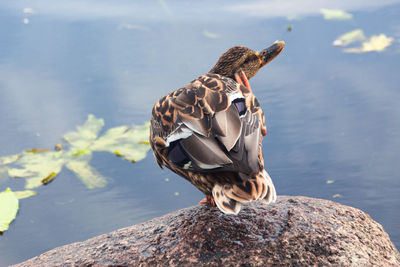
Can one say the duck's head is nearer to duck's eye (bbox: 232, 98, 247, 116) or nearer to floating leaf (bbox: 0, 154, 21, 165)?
duck's eye (bbox: 232, 98, 247, 116)

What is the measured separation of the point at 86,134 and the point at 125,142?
43 cm

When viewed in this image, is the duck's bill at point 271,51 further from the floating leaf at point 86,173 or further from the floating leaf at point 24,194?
the floating leaf at point 24,194

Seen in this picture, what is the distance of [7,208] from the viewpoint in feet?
11.8

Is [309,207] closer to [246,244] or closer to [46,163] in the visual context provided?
[246,244]

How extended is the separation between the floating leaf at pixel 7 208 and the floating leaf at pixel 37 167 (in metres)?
0.18

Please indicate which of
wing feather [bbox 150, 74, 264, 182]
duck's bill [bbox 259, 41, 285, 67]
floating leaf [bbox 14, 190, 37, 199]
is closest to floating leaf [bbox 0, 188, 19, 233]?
floating leaf [bbox 14, 190, 37, 199]

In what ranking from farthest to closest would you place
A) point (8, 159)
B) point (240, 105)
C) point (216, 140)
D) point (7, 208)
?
point (8, 159), point (7, 208), point (240, 105), point (216, 140)

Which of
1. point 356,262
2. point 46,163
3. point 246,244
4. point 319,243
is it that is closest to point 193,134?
point 246,244

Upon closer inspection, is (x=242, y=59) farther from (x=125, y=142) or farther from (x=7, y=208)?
(x=7, y=208)

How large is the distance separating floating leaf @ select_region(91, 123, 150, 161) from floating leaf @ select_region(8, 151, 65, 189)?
14.5 inches

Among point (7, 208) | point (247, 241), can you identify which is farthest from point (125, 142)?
point (247, 241)

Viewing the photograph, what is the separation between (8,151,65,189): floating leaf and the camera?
3.95 metres

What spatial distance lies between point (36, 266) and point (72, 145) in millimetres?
2025

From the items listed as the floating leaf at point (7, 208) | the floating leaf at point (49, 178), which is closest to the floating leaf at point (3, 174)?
the floating leaf at point (7, 208)
